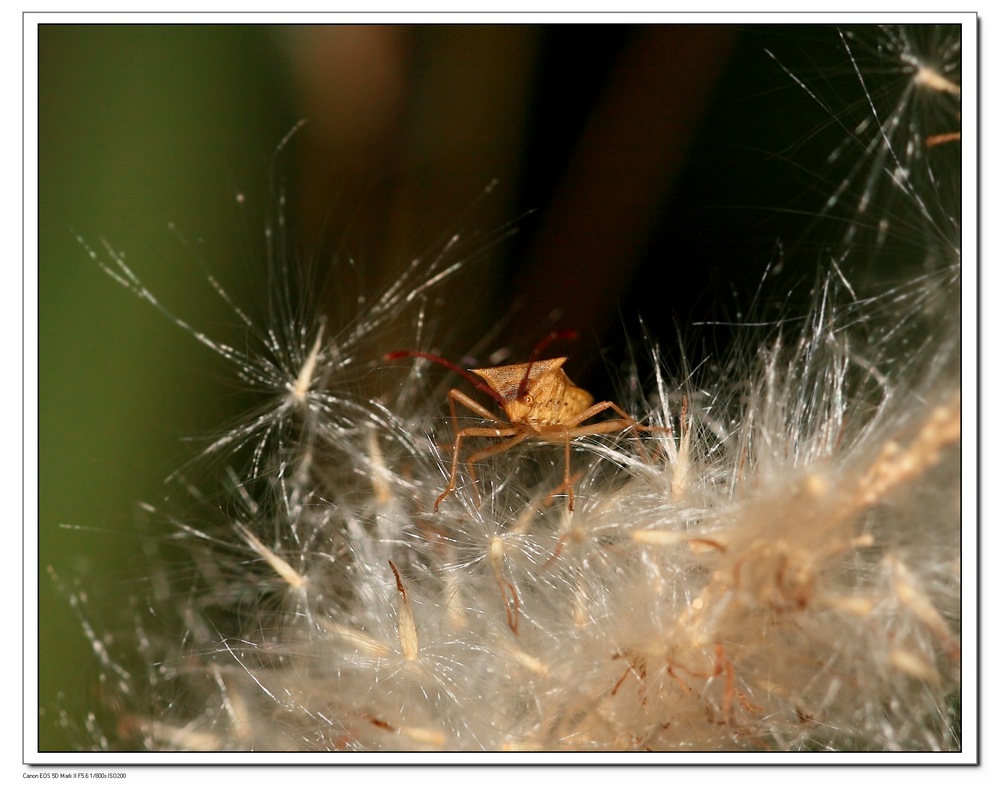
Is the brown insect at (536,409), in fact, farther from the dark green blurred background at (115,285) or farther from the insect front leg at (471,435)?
the dark green blurred background at (115,285)

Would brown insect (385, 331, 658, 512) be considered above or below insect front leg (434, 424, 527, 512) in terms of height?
above

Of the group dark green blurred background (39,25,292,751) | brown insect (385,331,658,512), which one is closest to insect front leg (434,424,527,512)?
brown insect (385,331,658,512)

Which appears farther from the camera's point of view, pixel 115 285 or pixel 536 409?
pixel 115 285

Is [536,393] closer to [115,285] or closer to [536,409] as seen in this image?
[536,409]

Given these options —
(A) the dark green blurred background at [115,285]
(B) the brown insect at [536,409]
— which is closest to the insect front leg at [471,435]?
(B) the brown insect at [536,409]

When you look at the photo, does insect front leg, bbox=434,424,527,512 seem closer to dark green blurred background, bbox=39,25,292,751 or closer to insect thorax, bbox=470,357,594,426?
insect thorax, bbox=470,357,594,426

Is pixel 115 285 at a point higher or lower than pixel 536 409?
higher

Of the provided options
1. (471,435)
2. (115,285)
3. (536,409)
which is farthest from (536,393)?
(115,285)

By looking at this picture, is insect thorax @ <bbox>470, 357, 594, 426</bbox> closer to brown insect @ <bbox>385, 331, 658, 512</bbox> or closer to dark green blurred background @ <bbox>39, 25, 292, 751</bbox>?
brown insect @ <bbox>385, 331, 658, 512</bbox>

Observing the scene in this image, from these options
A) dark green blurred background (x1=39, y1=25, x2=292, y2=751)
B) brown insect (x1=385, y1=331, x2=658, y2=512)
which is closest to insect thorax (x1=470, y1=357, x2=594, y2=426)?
brown insect (x1=385, y1=331, x2=658, y2=512)

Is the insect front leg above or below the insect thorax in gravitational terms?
below
